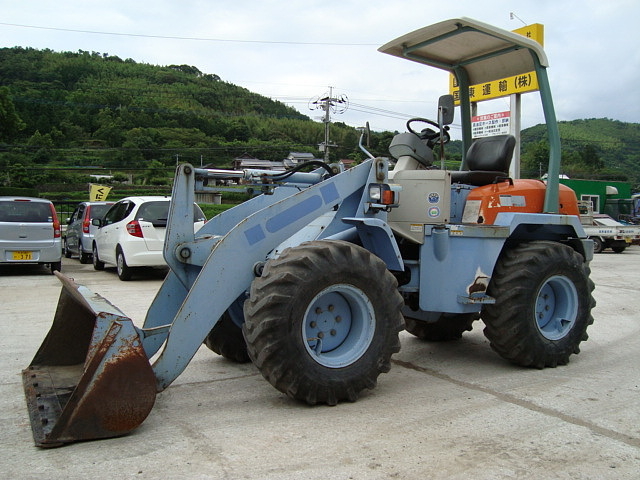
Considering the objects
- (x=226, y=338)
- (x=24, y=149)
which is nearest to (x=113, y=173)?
(x=24, y=149)

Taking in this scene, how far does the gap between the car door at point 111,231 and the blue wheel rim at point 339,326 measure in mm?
8672

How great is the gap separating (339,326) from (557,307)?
258 centimetres

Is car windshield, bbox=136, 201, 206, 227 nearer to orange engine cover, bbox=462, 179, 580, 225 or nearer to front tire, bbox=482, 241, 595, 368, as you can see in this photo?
orange engine cover, bbox=462, 179, 580, 225

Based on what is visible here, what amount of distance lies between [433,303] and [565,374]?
1432mm

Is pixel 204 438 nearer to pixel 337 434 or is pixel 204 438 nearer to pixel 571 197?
pixel 337 434

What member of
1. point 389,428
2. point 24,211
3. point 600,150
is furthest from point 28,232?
point 600,150

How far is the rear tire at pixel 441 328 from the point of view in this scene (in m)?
6.67

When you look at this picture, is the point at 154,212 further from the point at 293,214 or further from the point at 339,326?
the point at 339,326

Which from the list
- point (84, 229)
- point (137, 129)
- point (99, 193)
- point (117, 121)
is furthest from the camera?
point (117, 121)

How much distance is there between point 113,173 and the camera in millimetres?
A: 67938

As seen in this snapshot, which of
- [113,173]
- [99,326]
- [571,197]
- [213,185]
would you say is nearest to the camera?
[99,326]

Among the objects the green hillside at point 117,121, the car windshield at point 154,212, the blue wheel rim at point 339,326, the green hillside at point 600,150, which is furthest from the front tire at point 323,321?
the green hillside at point 600,150

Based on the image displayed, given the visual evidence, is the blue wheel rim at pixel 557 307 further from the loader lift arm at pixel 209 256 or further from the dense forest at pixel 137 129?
the dense forest at pixel 137 129

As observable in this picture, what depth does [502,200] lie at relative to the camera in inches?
229
